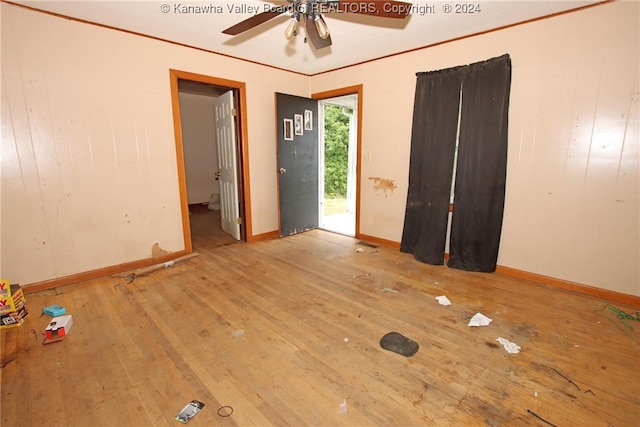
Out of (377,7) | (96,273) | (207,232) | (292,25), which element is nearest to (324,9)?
(292,25)

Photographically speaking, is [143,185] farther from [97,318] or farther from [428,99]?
[428,99]

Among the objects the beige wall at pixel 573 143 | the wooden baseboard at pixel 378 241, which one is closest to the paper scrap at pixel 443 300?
the beige wall at pixel 573 143

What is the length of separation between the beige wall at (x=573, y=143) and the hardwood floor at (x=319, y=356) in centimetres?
39

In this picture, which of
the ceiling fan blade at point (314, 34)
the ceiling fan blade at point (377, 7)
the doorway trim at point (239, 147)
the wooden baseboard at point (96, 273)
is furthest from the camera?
the doorway trim at point (239, 147)

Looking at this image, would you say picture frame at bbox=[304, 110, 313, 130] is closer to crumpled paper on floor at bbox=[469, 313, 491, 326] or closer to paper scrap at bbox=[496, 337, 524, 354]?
crumpled paper on floor at bbox=[469, 313, 491, 326]

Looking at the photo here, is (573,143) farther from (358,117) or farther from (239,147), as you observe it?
(239,147)

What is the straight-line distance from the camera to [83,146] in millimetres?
2775

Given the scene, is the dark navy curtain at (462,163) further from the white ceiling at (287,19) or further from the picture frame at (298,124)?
the picture frame at (298,124)

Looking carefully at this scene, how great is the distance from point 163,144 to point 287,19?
1.88 meters

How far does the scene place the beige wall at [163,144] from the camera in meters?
2.39

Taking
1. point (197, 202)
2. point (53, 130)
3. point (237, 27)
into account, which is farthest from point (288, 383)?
point (197, 202)

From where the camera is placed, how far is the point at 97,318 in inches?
89.6

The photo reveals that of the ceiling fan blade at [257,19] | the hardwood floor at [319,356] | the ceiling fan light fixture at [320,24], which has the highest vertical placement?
the ceiling fan blade at [257,19]

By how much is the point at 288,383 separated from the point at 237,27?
2377 mm
